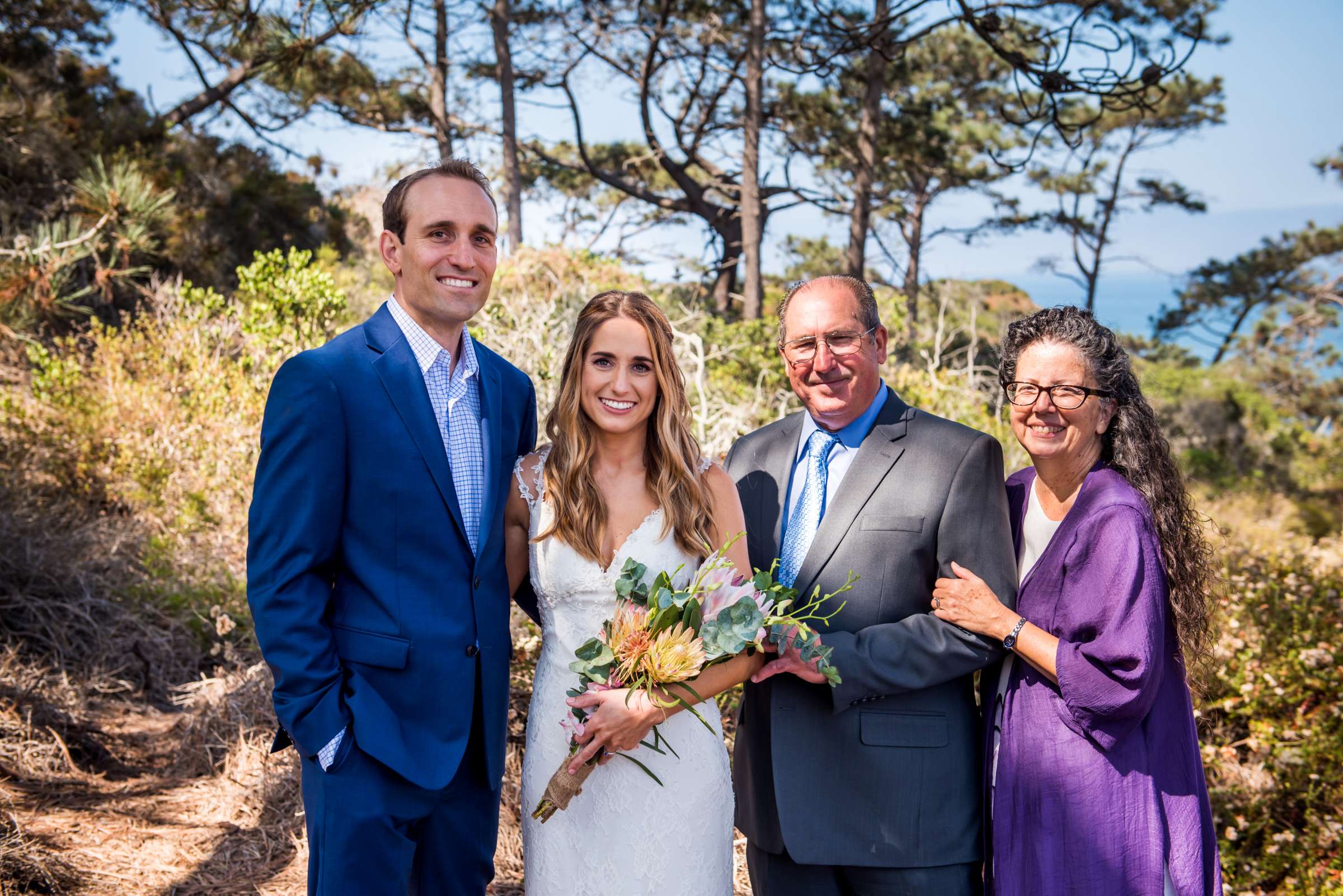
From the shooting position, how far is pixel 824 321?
2.55 meters

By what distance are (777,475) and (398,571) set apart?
1.07 meters

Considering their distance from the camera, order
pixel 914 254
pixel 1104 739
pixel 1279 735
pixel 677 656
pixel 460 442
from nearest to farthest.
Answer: pixel 677 656
pixel 1104 739
pixel 460 442
pixel 1279 735
pixel 914 254

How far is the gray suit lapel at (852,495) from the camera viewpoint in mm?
2512

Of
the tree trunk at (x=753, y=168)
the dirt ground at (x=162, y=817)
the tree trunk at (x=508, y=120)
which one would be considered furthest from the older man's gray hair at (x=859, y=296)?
the tree trunk at (x=508, y=120)

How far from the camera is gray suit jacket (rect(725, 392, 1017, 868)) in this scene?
2.39 metres

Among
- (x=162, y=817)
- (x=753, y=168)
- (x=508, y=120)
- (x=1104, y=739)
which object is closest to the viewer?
(x=1104, y=739)

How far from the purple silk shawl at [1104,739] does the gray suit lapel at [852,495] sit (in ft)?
1.50

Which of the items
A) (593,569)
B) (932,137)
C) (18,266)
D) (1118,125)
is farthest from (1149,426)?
(1118,125)

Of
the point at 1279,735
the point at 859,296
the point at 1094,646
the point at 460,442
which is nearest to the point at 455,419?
the point at 460,442

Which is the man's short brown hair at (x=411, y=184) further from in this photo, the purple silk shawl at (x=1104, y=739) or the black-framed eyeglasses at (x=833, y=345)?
the purple silk shawl at (x=1104, y=739)

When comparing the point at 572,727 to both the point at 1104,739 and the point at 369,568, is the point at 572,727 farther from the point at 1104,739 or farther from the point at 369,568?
the point at 1104,739

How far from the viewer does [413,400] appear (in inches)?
94.0

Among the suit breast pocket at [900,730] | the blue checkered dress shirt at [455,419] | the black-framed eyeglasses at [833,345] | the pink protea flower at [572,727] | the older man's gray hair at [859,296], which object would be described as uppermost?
the older man's gray hair at [859,296]

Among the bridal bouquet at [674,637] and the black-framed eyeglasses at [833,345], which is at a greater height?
the black-framed eyeglasses at [833,345]
